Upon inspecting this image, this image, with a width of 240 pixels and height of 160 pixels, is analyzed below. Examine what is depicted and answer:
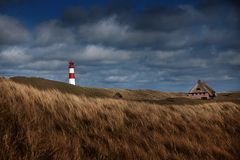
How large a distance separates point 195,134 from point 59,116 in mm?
3741

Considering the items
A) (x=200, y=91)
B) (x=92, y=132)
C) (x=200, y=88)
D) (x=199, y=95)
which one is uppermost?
(x=200, y=88)

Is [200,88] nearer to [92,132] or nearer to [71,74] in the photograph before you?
[71,74]

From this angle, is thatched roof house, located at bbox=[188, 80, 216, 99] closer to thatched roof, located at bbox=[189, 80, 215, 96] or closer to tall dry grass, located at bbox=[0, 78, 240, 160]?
thatched roof, located at bbox=[189, 80, 215, 96]

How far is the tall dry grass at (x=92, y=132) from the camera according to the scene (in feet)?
15.6

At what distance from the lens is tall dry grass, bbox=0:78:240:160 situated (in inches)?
187

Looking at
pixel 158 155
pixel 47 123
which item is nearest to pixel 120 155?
pixel 158 155

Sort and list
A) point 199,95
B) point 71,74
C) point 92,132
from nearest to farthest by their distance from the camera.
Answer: point 92,132, point 71,74, point 199,95

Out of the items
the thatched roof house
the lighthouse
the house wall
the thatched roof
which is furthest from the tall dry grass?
the thatched roof

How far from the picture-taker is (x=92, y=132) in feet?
20.6

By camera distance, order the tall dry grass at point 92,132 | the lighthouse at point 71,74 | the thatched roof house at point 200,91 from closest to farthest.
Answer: the tall dry grass at point 92,132, the lighthouse at point 71,74, the thatched roof house at point 200,91

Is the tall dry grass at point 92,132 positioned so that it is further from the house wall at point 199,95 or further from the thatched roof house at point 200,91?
the thatched roof house at point 200,91

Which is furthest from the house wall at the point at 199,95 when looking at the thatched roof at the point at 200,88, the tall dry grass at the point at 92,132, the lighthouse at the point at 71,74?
the tall dry grass at the point at 92,132

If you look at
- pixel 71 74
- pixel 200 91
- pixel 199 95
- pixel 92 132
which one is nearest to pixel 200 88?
pixel 200 91

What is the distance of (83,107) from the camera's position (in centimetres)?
761
